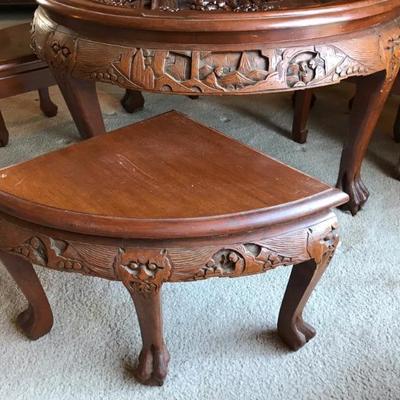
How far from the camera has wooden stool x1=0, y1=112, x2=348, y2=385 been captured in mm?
775

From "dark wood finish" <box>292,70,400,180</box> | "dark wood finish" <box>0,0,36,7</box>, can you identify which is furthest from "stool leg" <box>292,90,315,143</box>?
"dark wood finish" <box>0,0,36,7</box>

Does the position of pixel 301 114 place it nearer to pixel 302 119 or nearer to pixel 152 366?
pixel 302 119

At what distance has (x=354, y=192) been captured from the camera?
4.53 feet

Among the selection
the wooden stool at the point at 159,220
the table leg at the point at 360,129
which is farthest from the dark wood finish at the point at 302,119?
the wooden stool at the point at 159,220

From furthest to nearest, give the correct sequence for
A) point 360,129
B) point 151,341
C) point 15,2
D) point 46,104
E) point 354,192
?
point 15,2 < point 46,104 < point 354,192 < point 360,129 < point 151,341

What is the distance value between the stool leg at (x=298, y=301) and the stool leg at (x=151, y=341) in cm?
23

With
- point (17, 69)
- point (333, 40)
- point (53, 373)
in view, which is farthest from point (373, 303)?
point (17, 69)

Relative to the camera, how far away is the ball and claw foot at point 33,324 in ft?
3.43

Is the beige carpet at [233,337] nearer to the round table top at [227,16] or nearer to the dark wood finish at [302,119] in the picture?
the dark wood finish at [302,119]

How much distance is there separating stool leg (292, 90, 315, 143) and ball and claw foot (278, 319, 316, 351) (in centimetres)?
Answer: 81

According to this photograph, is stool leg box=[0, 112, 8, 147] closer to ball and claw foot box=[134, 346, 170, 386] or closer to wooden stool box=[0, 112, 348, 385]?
wooden stool box=[0, 112, 348, 385]

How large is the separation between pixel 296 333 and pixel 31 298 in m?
0.51

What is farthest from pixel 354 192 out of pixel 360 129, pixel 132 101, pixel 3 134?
pixel 3 134

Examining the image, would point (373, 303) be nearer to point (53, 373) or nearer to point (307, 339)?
point (307, 339)
